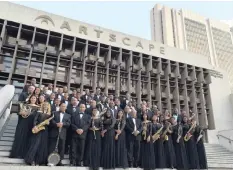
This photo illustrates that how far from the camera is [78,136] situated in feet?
19.2

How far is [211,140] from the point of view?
Answer: 70.5 ft

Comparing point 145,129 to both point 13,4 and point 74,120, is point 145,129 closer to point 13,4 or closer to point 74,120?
point 74,120

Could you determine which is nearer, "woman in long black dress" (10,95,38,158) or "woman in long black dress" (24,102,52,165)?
"woman in long black dress" (24,102,52,165)

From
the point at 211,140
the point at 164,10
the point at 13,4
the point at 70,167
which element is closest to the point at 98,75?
the point at 13,4

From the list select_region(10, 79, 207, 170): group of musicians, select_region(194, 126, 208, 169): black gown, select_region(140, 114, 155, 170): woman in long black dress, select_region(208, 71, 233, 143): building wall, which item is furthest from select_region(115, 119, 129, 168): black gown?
select_region(208, 71, 233, 143): building wall

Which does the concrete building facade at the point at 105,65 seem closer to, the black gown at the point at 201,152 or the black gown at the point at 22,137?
the black gown at the point at 22,137

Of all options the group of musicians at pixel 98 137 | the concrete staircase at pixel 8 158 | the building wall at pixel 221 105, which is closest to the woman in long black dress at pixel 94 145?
the group of musicians at pixel 98 137

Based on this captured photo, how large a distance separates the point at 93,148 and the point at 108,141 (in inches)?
18.8

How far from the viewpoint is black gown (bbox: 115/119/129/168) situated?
6109 millimetres

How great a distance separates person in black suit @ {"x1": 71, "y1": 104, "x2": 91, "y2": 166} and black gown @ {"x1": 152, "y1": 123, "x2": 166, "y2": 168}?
90.8 inches

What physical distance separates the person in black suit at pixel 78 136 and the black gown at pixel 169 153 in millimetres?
2769

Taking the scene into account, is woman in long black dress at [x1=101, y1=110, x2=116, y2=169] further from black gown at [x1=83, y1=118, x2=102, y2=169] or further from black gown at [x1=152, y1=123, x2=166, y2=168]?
black gown at [x1=152, y1=123, x2=166, y2=168]

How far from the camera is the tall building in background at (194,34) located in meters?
63.0

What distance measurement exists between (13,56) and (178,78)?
1530 cm
